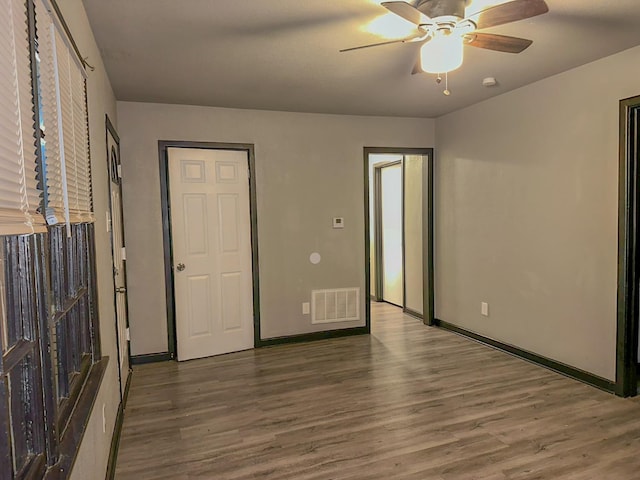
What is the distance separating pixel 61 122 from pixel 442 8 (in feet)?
5.70

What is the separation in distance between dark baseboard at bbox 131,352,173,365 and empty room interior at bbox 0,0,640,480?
28 mm

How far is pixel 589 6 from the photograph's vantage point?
7.61 feet

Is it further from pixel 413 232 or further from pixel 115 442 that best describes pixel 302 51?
pixel 413 232

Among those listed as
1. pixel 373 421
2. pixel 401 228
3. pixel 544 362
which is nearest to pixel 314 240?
pixel 401 228

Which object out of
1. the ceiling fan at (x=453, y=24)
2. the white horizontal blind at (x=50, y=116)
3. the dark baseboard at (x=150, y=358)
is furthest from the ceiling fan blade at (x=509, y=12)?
the dark baseboard at (x=150, y=358)

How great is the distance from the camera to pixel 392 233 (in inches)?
252

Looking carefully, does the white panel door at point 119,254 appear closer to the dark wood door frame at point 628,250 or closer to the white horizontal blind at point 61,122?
the white horizontal blind at point 61,122

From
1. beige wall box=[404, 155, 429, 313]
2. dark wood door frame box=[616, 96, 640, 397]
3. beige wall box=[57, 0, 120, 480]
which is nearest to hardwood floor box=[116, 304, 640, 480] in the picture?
dark wood door frame box=[616, 96, 640, 397]

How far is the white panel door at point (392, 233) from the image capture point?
6.21 meters

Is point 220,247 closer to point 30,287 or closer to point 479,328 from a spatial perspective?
point 479,328

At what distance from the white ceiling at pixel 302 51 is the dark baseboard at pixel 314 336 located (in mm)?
2439

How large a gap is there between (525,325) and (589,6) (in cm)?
268

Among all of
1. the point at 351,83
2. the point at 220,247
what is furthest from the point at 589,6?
the point at 220,247

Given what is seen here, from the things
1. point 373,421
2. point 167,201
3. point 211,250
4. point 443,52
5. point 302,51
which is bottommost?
point 373,421
